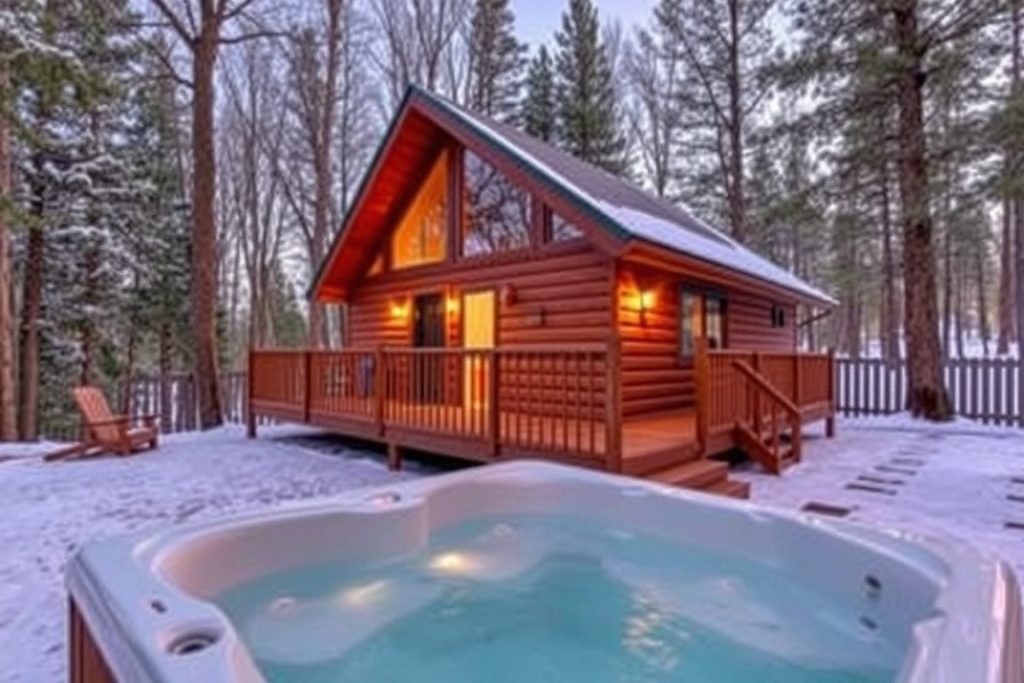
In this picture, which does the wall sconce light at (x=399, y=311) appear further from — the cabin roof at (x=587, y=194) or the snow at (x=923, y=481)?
the snow at (x=923, y=481)

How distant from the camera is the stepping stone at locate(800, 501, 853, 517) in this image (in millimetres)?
5323

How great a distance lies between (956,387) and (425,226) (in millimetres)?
9241

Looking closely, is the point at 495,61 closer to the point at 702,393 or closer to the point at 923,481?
the point at 702,393

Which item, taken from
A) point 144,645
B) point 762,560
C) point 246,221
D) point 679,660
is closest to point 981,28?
point 762,560

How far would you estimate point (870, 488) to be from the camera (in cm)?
629

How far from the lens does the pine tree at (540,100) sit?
724 inches

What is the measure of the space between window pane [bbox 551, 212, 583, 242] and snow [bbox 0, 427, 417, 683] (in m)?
3.38

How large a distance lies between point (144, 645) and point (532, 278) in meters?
7.06

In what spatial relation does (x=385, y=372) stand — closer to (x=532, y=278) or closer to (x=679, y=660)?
(x=532, y=278)

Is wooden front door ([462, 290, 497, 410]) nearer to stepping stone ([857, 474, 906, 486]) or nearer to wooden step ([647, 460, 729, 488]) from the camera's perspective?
wooden step ([647, 460, 729, 488])

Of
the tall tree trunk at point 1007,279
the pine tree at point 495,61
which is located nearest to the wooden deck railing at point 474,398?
the pine tree at point 495,61

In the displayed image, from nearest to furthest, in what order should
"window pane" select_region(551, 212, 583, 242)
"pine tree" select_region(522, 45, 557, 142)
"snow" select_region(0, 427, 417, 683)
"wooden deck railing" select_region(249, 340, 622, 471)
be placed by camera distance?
"snow" select_region(0, 427, 417, 683), "wooden deck railing" select_region(249, 340, 622, 471), "window pane" select_region(551, 212, 583, 242), "pine tree" select_region(522, 45, 557, 142)

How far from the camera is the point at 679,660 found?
315cm

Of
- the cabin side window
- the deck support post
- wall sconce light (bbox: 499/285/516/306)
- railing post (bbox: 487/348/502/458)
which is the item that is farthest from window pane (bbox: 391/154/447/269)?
railing post (bbox: 487/348/502/458)
